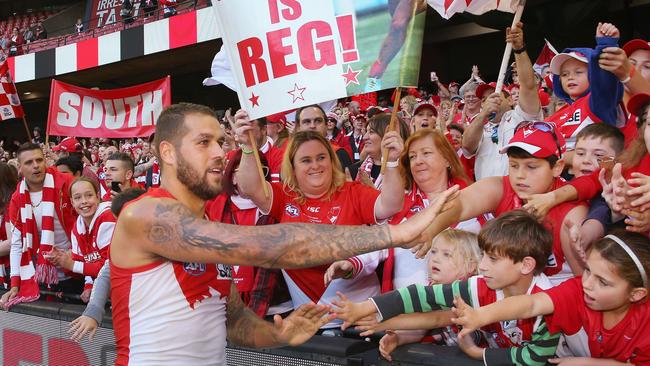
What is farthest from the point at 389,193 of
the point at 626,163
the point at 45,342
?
the point at 45,342

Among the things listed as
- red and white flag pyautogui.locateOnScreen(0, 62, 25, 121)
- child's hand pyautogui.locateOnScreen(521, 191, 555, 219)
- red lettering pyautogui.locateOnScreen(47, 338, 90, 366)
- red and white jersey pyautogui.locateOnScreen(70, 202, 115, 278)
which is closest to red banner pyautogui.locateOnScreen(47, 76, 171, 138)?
red and white flag pyautogui.locateOnScreen(0, 62, 25, 121)

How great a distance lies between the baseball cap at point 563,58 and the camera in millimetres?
4148

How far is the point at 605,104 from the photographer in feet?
11.8

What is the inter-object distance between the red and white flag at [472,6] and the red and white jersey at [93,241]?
2.73 m

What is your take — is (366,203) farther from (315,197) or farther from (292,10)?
(292,10)

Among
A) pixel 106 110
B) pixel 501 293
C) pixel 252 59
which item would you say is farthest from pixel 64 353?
pixel 106 110

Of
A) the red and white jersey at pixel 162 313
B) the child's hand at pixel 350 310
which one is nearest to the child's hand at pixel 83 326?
the red and white jersey at pixel 162 313

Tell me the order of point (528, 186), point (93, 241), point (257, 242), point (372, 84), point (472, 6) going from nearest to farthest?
point (257, 242), point (528, 186), point (372, 84), point (472, 6), point (93, 241)

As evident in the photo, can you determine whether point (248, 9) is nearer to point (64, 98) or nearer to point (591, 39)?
point (64, 98)

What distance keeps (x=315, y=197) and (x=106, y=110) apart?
525 centimetres

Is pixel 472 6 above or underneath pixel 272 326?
above

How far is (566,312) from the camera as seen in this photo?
2.41m

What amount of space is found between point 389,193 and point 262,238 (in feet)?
4.79

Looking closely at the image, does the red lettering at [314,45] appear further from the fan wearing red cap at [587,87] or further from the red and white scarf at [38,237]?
the red and white scarf at [38,237]
